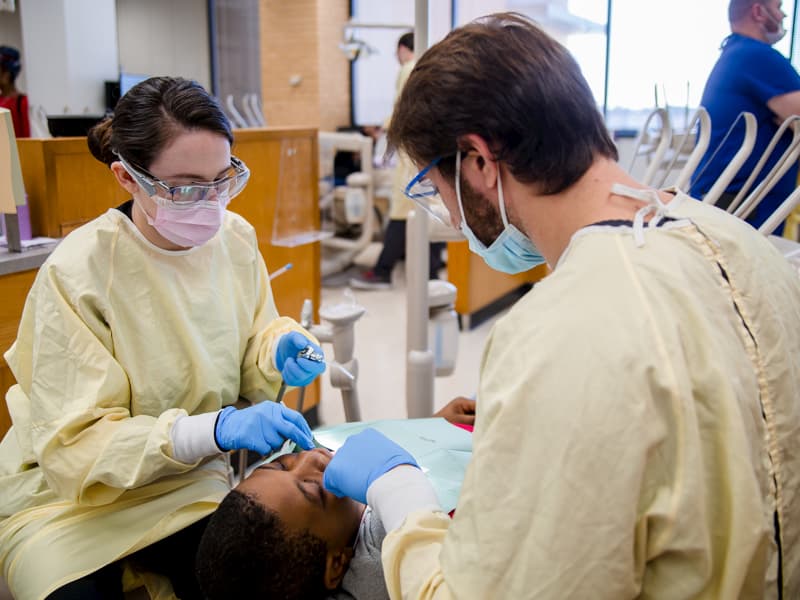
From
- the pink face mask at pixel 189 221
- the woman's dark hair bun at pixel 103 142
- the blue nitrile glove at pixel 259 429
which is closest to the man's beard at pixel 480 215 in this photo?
the blue nitrile glove at pixel 259 429

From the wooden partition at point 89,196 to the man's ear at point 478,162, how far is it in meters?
1.22

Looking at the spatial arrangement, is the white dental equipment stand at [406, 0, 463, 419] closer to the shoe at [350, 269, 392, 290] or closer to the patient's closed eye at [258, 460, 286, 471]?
the patient's closed eye at [258, 460, 286, 471]

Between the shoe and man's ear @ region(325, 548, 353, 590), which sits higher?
man's ear @ region(325, 548, 353, 590)

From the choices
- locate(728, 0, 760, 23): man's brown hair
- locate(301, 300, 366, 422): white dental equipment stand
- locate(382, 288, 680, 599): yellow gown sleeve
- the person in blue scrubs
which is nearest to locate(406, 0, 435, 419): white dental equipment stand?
locate(301, 300, 366, 422): white dental equipment stand

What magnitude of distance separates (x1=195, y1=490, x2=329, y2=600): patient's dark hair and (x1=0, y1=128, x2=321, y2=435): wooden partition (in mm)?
880

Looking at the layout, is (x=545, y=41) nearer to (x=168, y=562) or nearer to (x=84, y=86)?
(x=168, y=562)

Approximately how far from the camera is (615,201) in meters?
0.89

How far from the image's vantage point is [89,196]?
6.25 feet

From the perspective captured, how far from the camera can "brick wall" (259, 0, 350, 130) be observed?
758 centimetres

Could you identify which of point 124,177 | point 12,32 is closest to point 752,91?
point 124,177

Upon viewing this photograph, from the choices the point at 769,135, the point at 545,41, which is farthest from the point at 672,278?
the point at 769,135

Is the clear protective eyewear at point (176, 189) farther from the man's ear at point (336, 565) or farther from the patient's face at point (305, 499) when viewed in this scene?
the man's ear at point (336, 565)

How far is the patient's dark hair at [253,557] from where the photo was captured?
43.9 inches

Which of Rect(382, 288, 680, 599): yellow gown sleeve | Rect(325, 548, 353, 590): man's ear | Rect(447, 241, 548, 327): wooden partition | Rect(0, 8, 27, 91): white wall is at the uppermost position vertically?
Rect(0, 8, 27, 91): white wall
